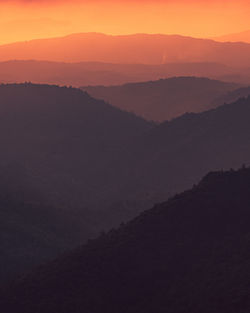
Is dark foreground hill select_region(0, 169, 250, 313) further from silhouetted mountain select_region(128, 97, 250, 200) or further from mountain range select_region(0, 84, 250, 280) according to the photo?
silhouetted mountain select_region(128, 97, 250, 200)

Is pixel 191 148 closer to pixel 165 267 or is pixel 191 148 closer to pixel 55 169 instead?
pixel 55 169

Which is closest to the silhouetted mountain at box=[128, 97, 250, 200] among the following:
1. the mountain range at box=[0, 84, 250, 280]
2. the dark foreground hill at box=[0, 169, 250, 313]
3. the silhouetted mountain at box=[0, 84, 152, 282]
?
the mountain range at box=[0, 84, 250, 280]

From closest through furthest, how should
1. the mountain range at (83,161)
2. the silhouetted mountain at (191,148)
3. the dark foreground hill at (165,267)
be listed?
the dark foreground hill at (165,267), the mountain range at (83,161), the silhouetted mountain at (191,148)

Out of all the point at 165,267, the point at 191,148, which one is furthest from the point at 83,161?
the point at 165,267

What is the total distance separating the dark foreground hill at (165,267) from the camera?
49.5 meters

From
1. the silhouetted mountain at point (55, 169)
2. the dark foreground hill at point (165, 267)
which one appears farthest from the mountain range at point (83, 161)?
the dark foreground hill at point (165, 267)

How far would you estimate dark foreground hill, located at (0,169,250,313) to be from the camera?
4950cm

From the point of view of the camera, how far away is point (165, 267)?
180 ft

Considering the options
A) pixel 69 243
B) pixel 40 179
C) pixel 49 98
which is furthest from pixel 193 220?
pixel 49 98

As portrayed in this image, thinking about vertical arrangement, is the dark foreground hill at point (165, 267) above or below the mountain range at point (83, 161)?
below

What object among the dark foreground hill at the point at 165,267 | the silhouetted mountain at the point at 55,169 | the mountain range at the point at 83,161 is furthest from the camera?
the mountain range at the point at 83,161

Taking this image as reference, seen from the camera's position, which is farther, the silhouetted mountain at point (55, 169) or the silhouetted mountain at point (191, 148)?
the silhouetted mountain at point (191, 148)

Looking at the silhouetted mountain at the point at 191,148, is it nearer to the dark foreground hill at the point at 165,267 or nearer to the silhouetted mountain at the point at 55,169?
the silhouetted mountain at the point at 55,169

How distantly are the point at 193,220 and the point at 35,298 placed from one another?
13.7 metres
